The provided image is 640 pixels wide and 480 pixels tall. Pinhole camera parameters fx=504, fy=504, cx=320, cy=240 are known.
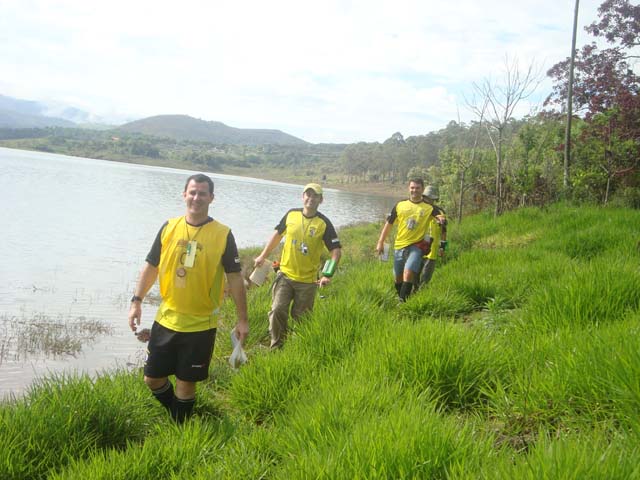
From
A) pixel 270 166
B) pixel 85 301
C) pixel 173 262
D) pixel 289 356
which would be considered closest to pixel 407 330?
pixel 289 356

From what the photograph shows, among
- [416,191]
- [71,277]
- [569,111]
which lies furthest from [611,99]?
[71,277]

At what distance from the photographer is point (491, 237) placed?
1166 cm

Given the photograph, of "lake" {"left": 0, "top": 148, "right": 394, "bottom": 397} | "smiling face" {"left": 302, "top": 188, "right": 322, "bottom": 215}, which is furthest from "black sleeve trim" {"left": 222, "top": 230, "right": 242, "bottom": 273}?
"lake" {"left": 0, "top": 148, "right": 394, "bottom": 397}

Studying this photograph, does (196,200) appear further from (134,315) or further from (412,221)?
(412,221)

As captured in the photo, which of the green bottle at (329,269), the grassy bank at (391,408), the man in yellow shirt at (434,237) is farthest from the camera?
the man in yellow shirt at (434,237)

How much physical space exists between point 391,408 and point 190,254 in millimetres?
1901

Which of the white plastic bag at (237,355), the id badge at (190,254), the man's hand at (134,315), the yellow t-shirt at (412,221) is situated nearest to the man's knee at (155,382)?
the man's hand at (134,315)

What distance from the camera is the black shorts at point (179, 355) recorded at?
152 inches

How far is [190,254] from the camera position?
389cm

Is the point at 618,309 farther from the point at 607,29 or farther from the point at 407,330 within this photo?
the point at 607,29

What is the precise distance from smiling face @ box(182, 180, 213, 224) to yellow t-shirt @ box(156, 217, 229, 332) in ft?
0.27

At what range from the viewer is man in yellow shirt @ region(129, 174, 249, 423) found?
12.7 ft

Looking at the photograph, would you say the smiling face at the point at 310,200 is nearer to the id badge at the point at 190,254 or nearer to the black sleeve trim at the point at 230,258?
the black sleeve trim at the point at 230,258

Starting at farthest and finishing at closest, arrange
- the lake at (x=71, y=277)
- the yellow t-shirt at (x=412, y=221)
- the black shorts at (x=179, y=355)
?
1. the lake at (x=71, y=277)
2. the yellow t-shirt at (x=412, y=221)
3. the black shorts at (x=179, y=355)
